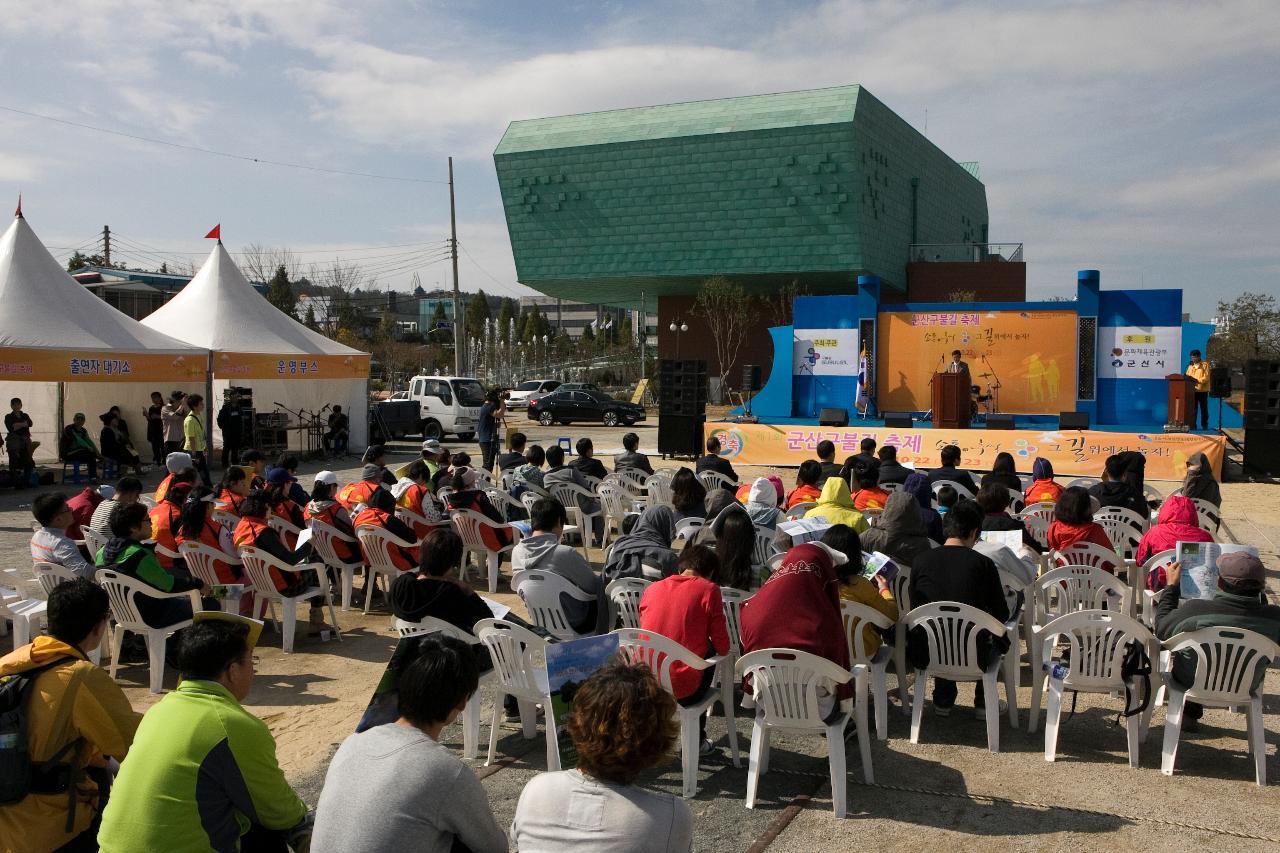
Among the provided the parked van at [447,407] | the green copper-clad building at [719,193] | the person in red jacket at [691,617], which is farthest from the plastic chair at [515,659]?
the green copper-clad building at [719,193]

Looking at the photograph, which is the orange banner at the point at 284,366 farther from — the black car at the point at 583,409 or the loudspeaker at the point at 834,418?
the black car at the point at 583,409

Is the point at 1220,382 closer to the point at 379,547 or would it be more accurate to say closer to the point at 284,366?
the point at 379,547

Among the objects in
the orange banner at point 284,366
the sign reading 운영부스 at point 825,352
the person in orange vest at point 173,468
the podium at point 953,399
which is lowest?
the person in orange vest at point 173,468

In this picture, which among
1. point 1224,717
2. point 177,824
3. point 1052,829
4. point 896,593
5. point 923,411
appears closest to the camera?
point 177,824

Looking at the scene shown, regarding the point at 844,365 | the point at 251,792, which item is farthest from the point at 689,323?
the point at 251,792

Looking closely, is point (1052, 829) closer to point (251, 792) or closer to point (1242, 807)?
point (1242, 807)

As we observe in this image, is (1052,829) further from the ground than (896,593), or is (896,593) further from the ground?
(896,593)

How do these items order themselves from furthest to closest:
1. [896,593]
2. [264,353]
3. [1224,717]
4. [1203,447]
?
[264,353]
[1203,447]
[896,593]
[1224,717]

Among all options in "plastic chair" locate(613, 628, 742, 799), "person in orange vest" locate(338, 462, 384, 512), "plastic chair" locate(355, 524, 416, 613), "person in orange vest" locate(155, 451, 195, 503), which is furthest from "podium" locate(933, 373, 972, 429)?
"plastic chair" locate(613, 628, 742, 799)

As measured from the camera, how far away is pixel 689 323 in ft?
148

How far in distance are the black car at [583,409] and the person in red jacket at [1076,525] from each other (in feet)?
82.2

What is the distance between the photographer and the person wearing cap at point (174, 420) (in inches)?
696

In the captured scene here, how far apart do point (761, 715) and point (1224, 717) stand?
2.81 m

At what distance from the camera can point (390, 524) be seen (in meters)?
7.62
